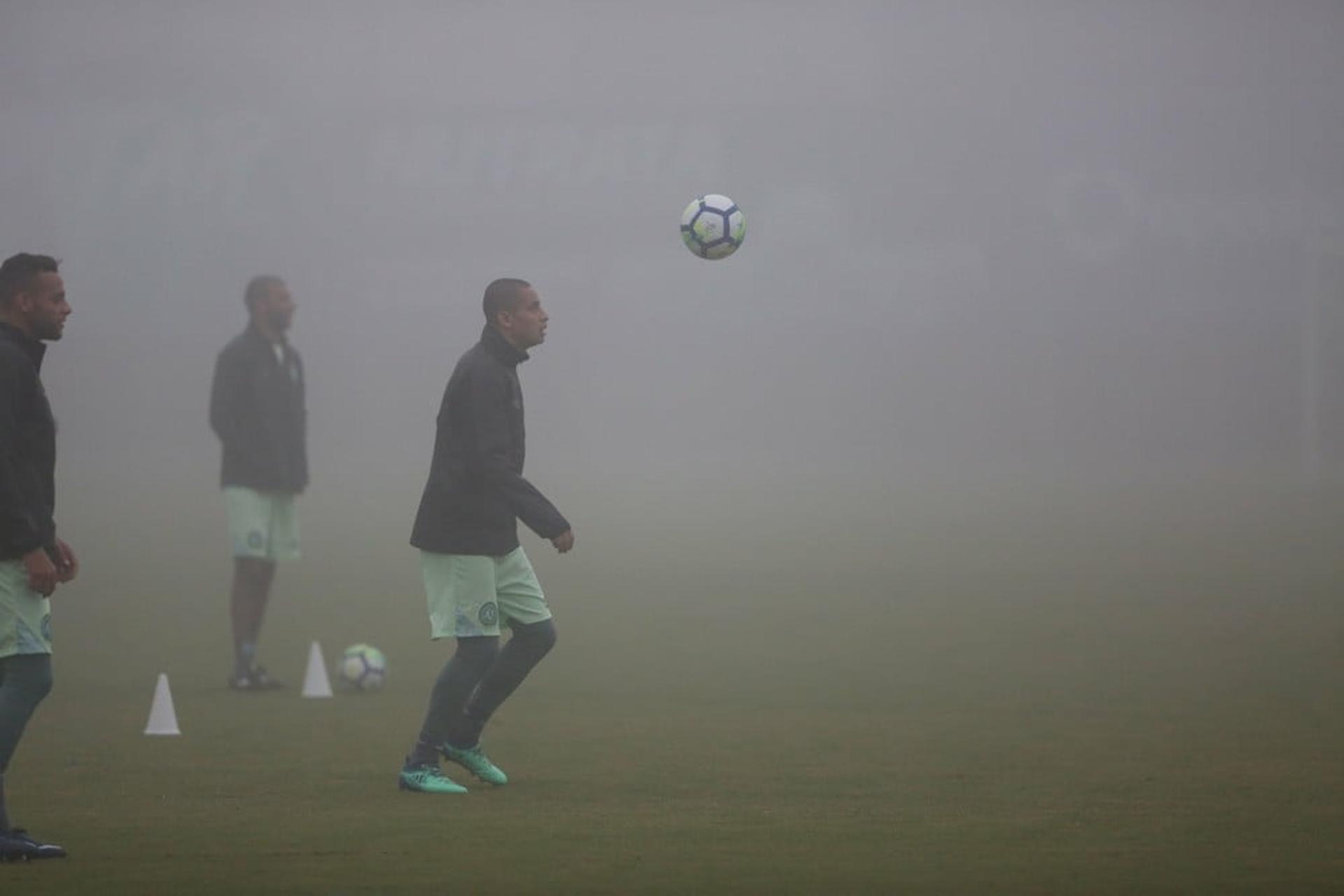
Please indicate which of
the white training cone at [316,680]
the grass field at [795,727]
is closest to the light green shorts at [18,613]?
the grass field at [795,727]

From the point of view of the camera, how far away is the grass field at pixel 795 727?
18.8 feet

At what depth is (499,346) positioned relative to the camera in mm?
7250

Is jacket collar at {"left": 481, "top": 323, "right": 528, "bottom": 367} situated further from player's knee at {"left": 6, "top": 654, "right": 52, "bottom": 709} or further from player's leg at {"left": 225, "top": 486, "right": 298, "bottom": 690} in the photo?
player's leg at {"left": 225, "top": 486, "right": 298, "bottom": 690}

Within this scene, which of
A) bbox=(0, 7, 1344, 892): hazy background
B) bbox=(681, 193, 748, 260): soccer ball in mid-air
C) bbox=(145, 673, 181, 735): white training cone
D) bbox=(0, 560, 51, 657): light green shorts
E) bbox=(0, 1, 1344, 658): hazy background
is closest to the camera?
bbox=(0, 560, 51, 657): light green shorts

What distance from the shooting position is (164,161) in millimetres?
20125

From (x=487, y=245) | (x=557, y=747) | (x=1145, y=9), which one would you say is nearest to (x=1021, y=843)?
(x=557, y=747)

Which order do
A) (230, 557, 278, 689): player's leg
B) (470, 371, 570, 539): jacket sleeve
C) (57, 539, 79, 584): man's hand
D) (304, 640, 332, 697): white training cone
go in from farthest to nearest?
(230, 557, 278, 689): player's leg
(304, 640, 332, 697): white training cone
(470, 371, 570, 539): jacket sleeve
(57, 539, 79, 584): man's hand

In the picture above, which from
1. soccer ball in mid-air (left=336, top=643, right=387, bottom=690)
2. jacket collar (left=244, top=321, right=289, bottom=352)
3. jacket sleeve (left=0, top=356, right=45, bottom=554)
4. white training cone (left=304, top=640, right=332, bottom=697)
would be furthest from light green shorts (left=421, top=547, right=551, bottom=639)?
jacket collar (left=244, top=321, right=289, bottom=352)

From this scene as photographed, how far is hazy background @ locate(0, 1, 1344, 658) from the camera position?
62.3ft

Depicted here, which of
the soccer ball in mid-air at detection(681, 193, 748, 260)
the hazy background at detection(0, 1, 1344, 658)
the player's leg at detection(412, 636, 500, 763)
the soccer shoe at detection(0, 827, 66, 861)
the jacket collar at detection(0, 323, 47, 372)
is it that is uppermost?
the hazy background at detection(0, 1, 1344, 658)

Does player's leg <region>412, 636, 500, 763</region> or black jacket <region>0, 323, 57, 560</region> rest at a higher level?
black jacket <region>0, 323, 57, 560</region>

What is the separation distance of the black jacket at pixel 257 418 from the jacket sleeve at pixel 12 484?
5.14m

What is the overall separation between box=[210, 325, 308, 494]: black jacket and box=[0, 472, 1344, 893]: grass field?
3.79 ft

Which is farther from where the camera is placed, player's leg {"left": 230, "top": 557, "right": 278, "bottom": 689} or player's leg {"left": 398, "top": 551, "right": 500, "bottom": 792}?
player's leg {"left": 230, "top": 557, "right": 278, "bottom": 689}
